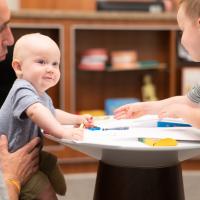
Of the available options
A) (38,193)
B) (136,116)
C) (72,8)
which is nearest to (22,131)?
(38,193)

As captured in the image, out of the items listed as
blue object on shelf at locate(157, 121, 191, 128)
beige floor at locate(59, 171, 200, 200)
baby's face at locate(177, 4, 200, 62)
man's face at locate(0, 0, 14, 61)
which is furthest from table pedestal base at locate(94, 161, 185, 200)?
beige floor at locate(59, 171, 200, 200)

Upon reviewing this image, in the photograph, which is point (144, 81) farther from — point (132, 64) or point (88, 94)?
point (88, 94)

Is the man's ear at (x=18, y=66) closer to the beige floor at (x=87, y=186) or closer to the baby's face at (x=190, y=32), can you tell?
the baby's face at (x=190, y=32)

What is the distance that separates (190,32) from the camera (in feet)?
4.09

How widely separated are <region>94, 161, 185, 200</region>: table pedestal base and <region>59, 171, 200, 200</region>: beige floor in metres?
1.23

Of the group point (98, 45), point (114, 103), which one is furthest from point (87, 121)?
point (98, 45)

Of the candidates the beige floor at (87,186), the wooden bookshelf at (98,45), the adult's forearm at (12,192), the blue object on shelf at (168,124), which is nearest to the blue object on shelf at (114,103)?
the wooden bookshelf at (98,45)

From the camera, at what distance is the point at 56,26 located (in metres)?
2.82

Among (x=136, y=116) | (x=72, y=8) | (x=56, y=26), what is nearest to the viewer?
(x=136, y=116)

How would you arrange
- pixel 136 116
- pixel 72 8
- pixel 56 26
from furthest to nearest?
pixel 72 8, pixel 56 26, pixel 136 116

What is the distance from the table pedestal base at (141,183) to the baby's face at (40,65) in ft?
0.99

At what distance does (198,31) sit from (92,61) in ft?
6.29

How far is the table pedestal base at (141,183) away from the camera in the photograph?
1.22 metres

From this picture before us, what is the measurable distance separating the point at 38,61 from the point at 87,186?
5.11ft
